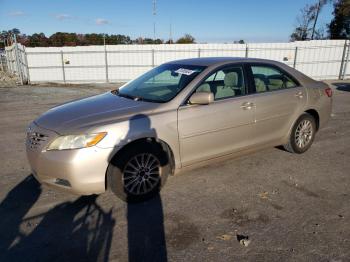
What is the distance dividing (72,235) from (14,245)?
1.67 feet

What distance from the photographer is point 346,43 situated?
19.2 m

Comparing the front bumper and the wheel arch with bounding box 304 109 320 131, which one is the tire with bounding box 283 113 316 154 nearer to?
the wheel arch with bounding box 304 109 320 131

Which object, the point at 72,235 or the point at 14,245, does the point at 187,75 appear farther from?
the point at 14,245

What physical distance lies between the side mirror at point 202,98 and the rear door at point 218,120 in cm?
9

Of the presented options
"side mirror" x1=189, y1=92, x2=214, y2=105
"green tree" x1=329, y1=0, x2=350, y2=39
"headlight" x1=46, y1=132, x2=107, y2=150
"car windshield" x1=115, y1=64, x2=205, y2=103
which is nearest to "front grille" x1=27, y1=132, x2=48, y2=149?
"headlight" x1=46, y1=132, x2=107, y2=150

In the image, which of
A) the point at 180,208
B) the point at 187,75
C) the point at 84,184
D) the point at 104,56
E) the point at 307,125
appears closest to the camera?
the point at 84,184

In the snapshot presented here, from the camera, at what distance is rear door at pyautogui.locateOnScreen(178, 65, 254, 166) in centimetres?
380

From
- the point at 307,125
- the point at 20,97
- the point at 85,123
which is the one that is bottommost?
the point at 20,97

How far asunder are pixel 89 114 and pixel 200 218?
1.71 metres

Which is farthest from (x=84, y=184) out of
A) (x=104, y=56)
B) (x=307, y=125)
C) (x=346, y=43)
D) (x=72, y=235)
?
(x=346, y=43)

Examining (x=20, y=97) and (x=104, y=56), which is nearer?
(x=20, y=97)

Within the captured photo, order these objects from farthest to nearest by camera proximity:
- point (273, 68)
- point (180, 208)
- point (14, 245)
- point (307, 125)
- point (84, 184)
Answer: point (307, 125) < point (273, 68) < point (180, 208) < point (84, 184) < point (14, 245)

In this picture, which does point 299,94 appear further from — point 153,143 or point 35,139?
point 35,139

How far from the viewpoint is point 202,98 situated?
12.2 feet
